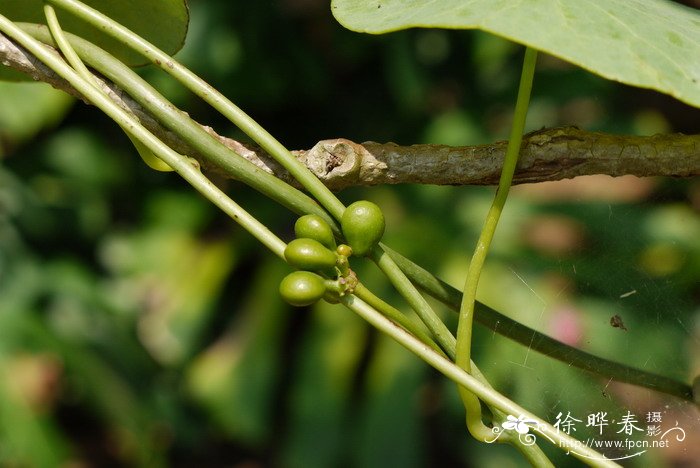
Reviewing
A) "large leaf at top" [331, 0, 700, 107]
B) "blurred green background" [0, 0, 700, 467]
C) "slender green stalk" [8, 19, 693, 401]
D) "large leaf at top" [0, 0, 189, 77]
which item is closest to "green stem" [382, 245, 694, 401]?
"slender green stalk" [8, 19, 693, 401]

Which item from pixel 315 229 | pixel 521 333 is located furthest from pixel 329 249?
pixel 521 333

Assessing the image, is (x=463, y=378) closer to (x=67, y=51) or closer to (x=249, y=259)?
(x=67, y=51)

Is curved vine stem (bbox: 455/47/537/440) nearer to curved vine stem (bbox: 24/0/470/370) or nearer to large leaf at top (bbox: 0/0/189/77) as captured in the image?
curved vine stem (bbox: 24/0/470/370)

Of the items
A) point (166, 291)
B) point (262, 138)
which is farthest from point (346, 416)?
point (262, 138)

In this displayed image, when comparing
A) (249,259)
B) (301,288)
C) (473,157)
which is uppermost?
(249,259)

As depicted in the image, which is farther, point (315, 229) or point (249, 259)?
point (249, 259)

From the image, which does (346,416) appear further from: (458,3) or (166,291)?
(458,3)

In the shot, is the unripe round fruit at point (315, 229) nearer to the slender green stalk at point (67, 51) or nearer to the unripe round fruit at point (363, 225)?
the unripe round fruit at point (363, 225)
